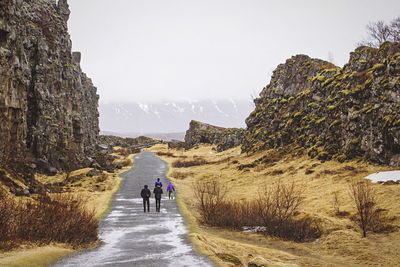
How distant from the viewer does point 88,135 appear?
65.7 m

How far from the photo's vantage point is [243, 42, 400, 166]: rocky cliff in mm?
33688

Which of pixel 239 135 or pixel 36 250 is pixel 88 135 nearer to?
pixel 239 135

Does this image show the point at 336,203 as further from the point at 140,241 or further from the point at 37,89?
the point at 37,89

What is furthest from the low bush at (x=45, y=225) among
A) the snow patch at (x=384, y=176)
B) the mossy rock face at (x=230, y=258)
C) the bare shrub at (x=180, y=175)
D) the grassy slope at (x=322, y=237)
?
the bare shrub at (x=180, y=175)

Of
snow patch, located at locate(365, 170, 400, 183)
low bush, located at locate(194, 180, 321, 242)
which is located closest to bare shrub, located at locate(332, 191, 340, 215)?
low bush, located at locate(194, 180, 321, 242)

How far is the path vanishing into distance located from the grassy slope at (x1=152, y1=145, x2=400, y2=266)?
0.77m

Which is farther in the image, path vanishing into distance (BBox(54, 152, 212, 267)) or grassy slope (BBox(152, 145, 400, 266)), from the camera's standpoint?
grassy slope (BBox(152, 145, 400, 266))

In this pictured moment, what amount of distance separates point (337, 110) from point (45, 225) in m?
35.4

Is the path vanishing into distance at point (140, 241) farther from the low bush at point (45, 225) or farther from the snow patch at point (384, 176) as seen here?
the snow patch at point (384, 176)

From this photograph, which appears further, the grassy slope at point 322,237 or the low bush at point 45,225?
the grassy slope at point 322,237

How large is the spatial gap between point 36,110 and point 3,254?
31.7m

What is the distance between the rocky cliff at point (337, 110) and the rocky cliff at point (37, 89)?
2759 cm

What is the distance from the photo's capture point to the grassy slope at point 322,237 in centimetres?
1638

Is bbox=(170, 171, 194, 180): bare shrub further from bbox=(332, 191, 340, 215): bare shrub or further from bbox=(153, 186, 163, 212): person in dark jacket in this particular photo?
bbox=(332, 191, 340, 215): bare shrub
